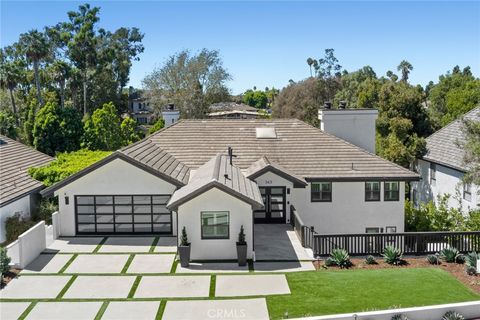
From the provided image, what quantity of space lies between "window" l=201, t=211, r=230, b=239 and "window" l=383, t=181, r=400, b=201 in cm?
947

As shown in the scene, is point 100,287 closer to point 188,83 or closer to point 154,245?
point 154,245

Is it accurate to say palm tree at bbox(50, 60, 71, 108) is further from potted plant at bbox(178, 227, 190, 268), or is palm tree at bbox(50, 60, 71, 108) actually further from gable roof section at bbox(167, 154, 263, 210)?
potted plant at bbox(178, 227, 190, 268)

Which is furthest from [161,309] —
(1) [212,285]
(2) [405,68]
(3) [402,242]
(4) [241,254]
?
(2) [405,68]

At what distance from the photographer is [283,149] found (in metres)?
27.0

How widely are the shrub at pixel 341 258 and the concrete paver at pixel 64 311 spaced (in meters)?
8.40

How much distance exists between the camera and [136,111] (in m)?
99.1

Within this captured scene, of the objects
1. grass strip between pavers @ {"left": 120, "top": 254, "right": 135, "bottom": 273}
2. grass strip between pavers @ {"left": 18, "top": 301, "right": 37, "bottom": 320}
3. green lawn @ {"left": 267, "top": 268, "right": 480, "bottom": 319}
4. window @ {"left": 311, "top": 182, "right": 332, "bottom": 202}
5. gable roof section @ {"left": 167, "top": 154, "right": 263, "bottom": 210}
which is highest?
gable roof section @ {"left": 167, "top": 154, "right": 263, "bottom": 210}

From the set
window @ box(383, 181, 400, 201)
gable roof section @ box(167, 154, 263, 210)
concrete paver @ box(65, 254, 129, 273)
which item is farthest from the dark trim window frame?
concrete paver @ box(65, 254, 129, 273)

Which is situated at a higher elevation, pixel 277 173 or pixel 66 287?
pixel 277 173

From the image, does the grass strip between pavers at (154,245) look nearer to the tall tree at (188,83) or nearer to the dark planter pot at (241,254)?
the dark planter pot at (241,254)

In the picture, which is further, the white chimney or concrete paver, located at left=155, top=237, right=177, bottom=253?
the white chimney

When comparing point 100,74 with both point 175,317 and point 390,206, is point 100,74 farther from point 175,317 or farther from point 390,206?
point 175,317

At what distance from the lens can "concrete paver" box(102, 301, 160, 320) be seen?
14586 mm

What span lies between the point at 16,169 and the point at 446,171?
24591 mm
